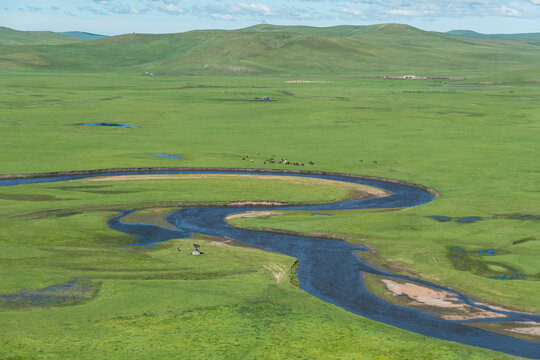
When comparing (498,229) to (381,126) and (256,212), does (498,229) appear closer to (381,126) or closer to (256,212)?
(256,212)

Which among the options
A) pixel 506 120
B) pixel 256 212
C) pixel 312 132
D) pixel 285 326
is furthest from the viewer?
pixel 506 120

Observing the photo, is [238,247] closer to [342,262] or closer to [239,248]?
[239,248]

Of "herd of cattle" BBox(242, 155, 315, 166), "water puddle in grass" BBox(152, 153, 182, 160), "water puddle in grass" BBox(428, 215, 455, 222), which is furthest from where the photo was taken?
"water puddle in grass" BBox(152, 153, 182, 160)

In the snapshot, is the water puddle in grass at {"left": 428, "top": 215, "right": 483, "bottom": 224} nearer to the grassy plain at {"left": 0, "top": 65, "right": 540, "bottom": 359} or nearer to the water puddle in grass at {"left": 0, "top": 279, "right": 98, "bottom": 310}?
the grassy plain at {"left": 0, "top": 65, "right": 540, "bottom": 359}

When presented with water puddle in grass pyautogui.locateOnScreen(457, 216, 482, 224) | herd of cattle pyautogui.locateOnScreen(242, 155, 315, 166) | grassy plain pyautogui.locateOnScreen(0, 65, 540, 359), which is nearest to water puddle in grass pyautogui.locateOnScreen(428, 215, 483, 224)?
water puddle in grass pyautogui.locateOnScreen(457, 216, 482, 224)

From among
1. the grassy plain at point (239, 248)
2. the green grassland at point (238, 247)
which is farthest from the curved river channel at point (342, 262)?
the grassy plain at point (239, 248)

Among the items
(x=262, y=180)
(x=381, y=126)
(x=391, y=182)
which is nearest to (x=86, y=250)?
(x=262, y=180)
